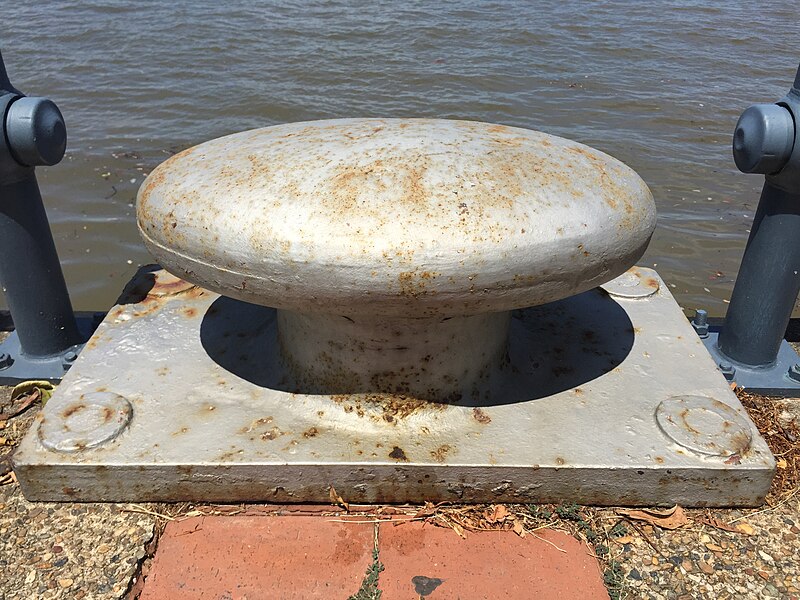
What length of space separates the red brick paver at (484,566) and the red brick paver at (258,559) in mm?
98

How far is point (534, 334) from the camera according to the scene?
279cm

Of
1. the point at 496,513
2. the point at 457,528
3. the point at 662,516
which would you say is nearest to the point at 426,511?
the point at 457,528

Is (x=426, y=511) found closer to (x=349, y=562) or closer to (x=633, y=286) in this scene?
(x=349, y=562)

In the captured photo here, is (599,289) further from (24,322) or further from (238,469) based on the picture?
(24,322)

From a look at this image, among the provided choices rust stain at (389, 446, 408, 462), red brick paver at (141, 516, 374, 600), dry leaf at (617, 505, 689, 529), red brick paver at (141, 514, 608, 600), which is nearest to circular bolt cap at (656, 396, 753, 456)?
dry leaf at (617, 505, 689, 529)

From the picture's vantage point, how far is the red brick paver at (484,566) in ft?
6.38

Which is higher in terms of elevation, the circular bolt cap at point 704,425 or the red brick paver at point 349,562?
the circular bolt cap at point 704,425

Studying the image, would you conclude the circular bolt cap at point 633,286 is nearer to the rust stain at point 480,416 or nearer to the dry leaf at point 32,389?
the rust stain at point 480,416

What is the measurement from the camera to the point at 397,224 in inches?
73.5

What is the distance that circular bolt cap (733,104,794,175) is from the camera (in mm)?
2436

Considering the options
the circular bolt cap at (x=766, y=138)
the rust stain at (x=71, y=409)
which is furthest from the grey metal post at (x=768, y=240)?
the rust stain at (x=71, y=409)

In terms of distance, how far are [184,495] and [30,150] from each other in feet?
4.34

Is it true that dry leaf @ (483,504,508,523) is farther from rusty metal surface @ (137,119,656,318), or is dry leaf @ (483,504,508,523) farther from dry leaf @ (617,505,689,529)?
rusty metal surface @ (137,119,656,318)

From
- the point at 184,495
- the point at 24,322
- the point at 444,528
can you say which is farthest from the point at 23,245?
the point at 444,528
